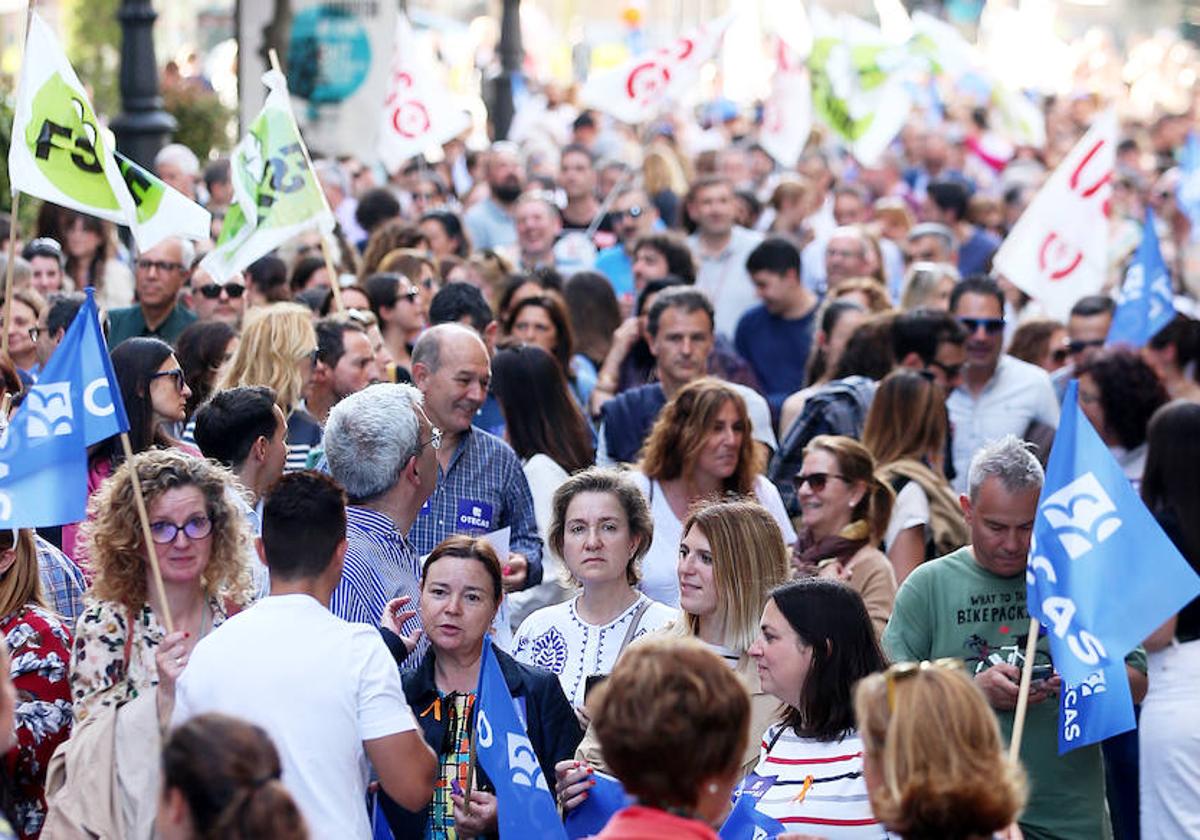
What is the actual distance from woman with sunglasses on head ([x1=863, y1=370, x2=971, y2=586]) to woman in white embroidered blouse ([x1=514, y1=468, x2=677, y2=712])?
1.30 meters

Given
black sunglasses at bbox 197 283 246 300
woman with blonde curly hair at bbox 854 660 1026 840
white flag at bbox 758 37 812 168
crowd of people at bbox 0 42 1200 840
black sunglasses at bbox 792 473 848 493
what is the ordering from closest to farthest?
woman with blonde curly hair at bbox 854 660 1026 840, crowd of people at bbox 0 42 1200 840, black sunglasses at bbox 792 473 848 493, black sunglasses at bbox 197 283 246 300, white flag at bbox 758 37 812 168

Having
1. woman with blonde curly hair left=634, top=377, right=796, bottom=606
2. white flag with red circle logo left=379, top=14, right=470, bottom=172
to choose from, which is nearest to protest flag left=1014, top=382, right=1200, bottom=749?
woman with blonde curly hair left=634, top=377, right=796, bottom=606

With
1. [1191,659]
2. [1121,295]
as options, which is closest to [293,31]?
[1121,295]

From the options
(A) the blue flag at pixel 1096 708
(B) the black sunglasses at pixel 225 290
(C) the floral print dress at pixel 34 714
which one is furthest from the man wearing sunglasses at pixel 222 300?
(A) the blue flag at pixel 1096 708

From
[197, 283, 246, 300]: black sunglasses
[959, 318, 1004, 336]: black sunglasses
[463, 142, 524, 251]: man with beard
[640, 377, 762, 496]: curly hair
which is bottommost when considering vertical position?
[640, 377, 762, 496]: curly hair

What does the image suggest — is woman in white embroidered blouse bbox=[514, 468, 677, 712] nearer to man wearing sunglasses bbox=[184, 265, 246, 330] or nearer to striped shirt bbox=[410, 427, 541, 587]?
striped shirt bbox=[410, 427, 541, 587]

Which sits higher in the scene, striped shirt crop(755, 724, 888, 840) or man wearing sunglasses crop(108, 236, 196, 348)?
man wearing sunglasses crop(108, 236, 196, 348)

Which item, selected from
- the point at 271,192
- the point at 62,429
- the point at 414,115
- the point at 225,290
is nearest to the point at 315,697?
the point at 62,429

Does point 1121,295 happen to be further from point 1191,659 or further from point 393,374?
point 1191,659

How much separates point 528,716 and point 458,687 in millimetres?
218

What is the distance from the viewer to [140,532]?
5164 mm

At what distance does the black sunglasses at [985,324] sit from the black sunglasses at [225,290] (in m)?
3.46

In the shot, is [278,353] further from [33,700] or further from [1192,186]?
[1192,186]

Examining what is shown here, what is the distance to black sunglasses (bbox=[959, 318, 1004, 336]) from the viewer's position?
968 cm
